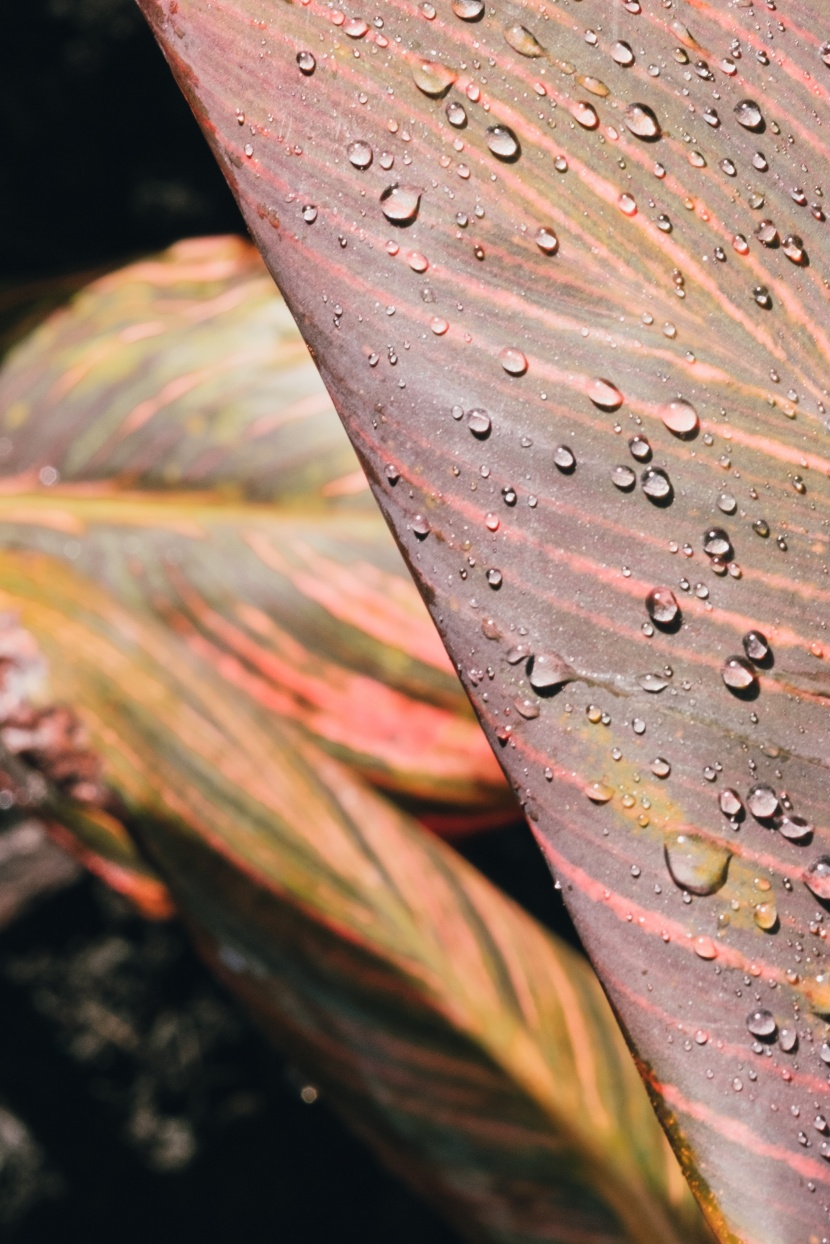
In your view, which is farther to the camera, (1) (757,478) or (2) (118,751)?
(2) (118,751)

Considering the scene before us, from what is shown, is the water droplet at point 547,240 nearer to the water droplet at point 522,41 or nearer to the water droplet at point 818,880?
the water droplet at point 522,41

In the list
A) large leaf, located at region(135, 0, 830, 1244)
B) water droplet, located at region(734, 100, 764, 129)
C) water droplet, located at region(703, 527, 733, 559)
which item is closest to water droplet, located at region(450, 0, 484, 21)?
large leaf, located at region(135, 0, 830, 1244)

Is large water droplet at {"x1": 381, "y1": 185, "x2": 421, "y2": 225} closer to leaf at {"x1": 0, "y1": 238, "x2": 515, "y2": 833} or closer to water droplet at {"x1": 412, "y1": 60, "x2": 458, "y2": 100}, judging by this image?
water droplet at {"x1": 412, "y1": 60, "x2": 458, "y2": 100}

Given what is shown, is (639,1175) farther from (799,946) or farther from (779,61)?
(779,61)

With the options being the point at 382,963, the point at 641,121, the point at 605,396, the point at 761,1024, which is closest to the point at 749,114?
the point at 641,121

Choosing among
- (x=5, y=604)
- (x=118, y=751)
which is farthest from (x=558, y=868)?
(x=5, y=604)

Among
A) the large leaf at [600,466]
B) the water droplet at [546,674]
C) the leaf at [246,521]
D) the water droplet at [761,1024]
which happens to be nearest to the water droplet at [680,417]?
the large leaf at [600,466]

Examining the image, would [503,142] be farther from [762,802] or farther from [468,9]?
[762,802]
